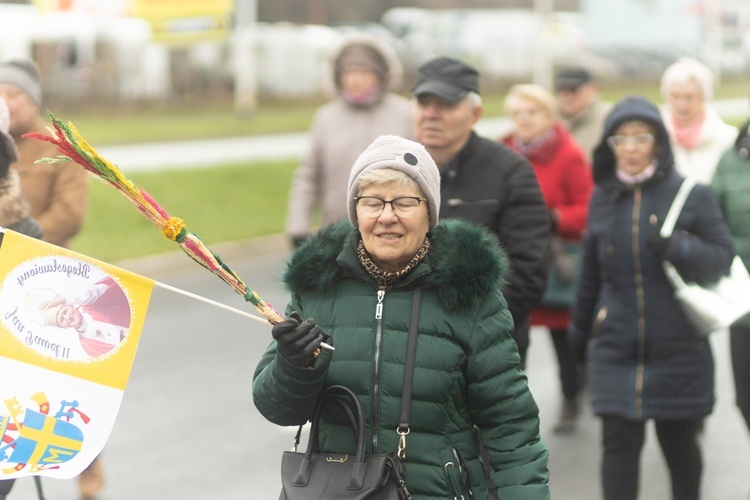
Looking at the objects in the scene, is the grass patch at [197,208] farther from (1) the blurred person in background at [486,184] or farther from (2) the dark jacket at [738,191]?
(1) the blurred person in background at [486,184]

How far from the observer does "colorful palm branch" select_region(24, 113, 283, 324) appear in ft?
10.5

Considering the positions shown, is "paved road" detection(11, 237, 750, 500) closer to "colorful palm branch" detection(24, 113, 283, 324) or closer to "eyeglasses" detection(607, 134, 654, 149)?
"eyeglasses" detection(607, 134, 654, 149)

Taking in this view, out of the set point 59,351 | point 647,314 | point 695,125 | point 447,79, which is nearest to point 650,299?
point 647,314

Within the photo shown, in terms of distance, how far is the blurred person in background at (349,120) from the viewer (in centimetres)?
689

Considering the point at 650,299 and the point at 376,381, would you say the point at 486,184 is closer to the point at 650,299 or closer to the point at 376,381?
the point at 650,299

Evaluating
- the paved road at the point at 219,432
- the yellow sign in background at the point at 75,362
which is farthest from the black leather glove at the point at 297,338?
the paved road at the point at 219,432

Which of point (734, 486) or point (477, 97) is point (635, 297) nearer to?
point (477, 97)

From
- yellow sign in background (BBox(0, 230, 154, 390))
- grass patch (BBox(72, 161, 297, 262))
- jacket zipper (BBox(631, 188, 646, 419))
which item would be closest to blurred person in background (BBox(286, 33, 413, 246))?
jacket zipper (BBox(631, 188, 646, 419))

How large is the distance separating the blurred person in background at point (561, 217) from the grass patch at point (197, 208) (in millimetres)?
6894

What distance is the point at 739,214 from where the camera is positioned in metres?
5.98

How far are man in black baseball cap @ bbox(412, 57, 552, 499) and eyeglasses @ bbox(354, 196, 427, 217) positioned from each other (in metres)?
1.57


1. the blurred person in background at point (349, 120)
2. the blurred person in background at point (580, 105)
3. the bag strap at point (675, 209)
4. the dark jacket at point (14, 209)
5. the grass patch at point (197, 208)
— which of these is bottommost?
the dark jacket at point (14, 209)

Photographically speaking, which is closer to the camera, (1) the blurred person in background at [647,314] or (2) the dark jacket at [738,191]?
(1) the blurred person in background at [647,314]

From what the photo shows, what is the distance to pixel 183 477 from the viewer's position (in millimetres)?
6625
